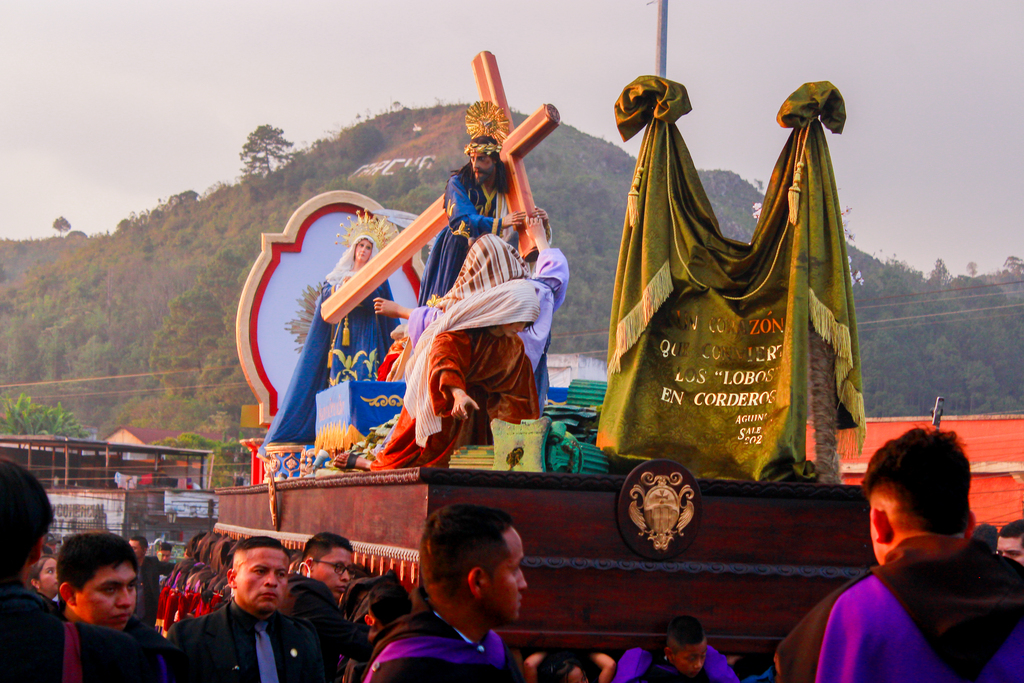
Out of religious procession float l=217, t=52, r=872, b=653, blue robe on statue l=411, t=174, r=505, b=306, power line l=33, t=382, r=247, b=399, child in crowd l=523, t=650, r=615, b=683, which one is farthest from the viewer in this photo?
power line l=33, t=382, r=247, b=399

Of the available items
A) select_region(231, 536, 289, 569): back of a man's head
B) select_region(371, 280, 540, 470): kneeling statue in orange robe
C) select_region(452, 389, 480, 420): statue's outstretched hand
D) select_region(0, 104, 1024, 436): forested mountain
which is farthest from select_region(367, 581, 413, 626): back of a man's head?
select_region(0, 104, 1024, 436): forested mountain

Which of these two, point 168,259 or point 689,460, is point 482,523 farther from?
point 168,259

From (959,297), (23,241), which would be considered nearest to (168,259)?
(23,241)

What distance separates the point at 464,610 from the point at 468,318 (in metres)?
3.38

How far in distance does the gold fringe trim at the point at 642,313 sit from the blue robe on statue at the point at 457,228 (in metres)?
1.84

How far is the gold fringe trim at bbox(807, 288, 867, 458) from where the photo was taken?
531 cm

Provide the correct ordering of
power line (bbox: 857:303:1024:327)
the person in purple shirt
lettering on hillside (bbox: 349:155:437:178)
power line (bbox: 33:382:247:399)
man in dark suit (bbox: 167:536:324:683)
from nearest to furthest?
man in dark suit (bbox: 167:536:324:683), the person in purple shirt, power line (bbox: 857:303:1024:327), power line (bbox: 33:382:247:399), lettering on hillside (bbox: 349:155:437:178)

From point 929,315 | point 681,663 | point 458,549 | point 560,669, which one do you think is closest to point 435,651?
Result: point 458,549

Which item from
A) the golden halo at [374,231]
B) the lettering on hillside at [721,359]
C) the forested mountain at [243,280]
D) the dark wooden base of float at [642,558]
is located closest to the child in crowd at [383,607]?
the dark wooden base of float at [642,558]

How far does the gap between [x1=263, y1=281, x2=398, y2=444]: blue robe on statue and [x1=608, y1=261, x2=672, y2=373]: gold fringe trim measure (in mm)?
4796

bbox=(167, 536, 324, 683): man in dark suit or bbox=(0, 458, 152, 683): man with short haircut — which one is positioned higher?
bbox=(0, 458, 152, 683): man with short haircut

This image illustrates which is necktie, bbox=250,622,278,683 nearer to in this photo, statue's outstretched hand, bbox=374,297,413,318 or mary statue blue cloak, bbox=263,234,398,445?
statue's outstretched hand, bbox=374,297,413,318

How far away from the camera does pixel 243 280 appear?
209 ft

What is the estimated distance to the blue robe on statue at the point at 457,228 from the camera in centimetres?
708
